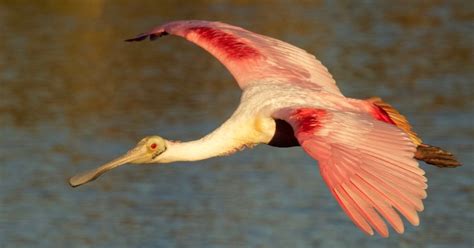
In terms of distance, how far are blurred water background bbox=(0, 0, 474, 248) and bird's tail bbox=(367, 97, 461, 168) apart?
3.50 m

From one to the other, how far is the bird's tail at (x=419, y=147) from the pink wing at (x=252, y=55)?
35cm

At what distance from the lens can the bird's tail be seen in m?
10.9

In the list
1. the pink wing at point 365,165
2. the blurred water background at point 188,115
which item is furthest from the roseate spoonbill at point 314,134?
the blurred water background at point 188,115

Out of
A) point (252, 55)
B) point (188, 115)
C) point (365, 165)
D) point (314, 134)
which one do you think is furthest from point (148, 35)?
point (188, 115)

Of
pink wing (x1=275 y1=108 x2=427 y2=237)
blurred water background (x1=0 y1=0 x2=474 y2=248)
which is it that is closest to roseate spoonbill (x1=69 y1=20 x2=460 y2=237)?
pink wing (x1=275 y1=108 x2=427 y2=237)

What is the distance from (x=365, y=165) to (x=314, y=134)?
1.73 ft

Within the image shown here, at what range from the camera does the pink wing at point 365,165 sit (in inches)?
328

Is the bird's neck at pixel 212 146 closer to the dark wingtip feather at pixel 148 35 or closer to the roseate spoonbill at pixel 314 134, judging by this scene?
the roseate spoonbill at pixel 314 134

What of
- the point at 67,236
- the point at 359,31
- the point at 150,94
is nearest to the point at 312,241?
the point at 67,236

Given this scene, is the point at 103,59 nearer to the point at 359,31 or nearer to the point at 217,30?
the point at 359,31

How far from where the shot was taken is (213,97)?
21.6 meters

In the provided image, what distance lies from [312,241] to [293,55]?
3691mm

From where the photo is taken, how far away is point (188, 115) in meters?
Result: 20.2

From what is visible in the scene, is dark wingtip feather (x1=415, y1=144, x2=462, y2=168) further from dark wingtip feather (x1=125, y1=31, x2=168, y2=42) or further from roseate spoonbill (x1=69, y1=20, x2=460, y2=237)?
Result: dark wingtip feather (x1=125, y1=31, x2=168, y2=42)
